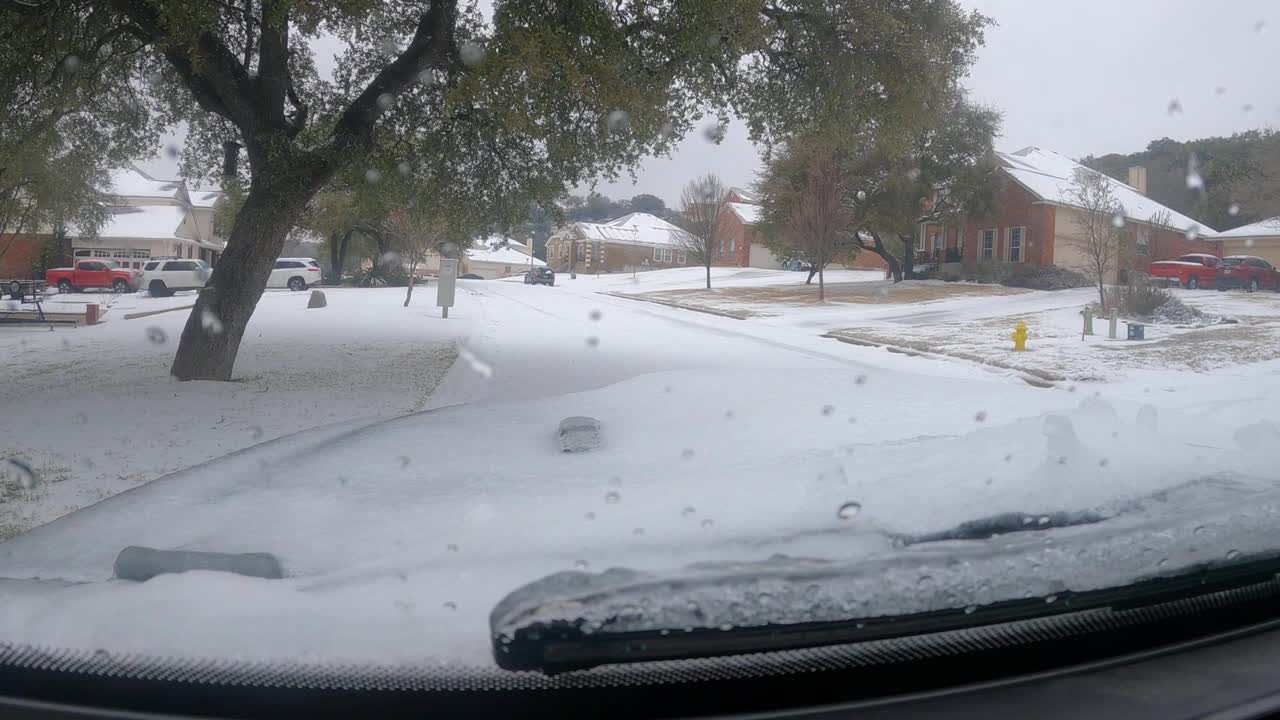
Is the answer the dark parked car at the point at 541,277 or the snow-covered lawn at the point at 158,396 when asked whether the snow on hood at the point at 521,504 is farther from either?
the dark parked car at the point at 541,277

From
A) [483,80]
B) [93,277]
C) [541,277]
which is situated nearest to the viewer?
[483,80]

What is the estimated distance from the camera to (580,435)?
19.6 feet

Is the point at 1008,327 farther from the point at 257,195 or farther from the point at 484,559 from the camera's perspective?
the point at 484,559

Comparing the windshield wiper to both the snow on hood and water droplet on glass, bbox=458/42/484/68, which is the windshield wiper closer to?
the snow on hood

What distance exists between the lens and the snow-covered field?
2.25 meters

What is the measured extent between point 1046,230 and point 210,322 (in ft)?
86.5

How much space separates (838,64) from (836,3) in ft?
2.60

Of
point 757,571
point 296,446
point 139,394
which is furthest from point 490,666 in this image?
point 139,394

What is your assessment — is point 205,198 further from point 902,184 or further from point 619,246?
point 619,246

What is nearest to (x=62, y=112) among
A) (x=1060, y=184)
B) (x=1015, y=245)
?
(x=1060, y=184)

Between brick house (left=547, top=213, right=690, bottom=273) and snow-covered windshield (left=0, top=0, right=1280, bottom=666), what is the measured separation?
3803cm

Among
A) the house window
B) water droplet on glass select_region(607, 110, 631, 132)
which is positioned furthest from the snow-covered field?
the house window

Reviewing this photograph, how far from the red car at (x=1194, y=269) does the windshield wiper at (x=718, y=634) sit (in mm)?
22613

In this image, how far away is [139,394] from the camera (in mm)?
10055
